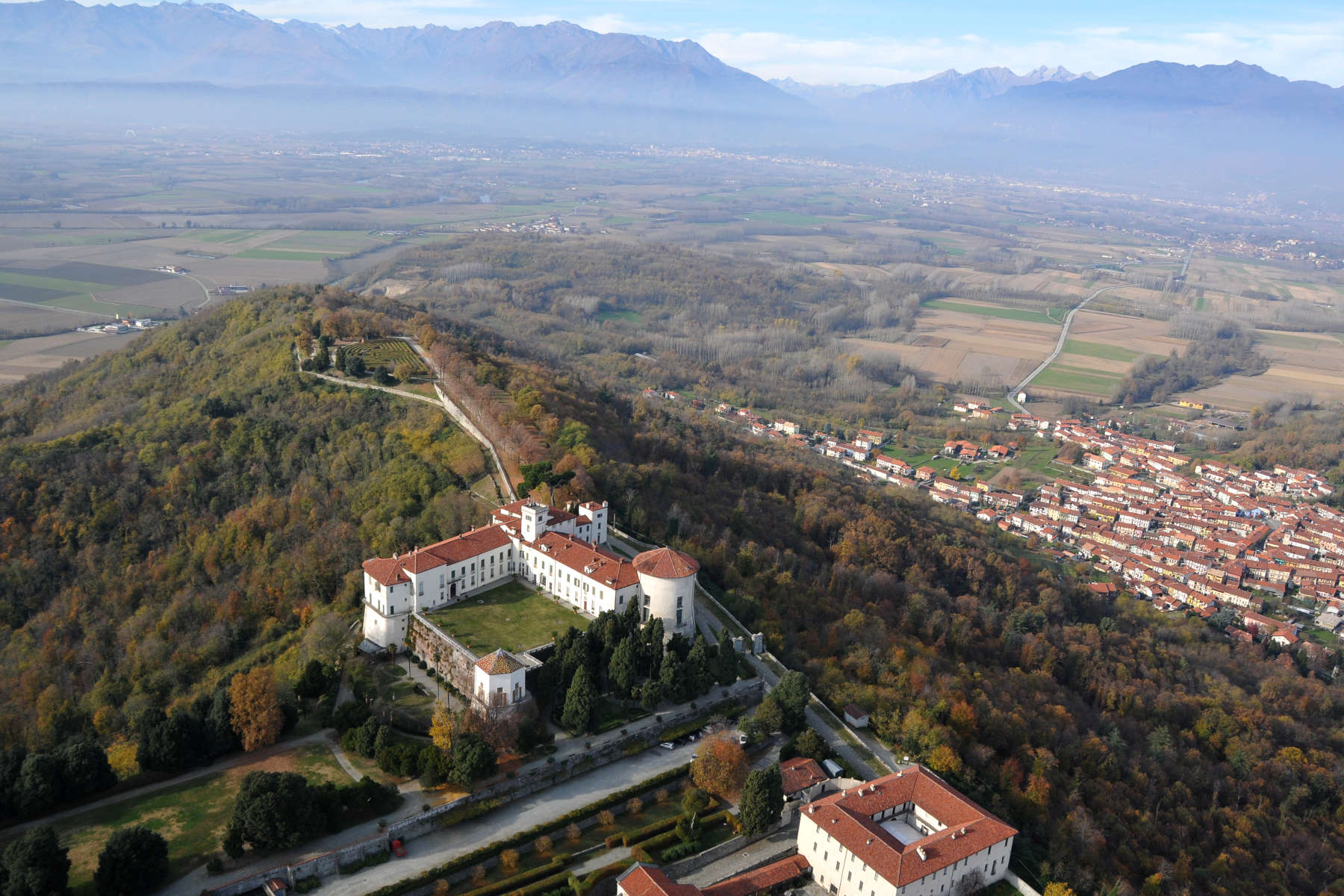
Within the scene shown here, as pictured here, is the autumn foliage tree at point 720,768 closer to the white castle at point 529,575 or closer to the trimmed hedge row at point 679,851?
the trimmed hedge row at point 679,851

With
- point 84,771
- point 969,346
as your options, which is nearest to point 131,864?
point 84,771

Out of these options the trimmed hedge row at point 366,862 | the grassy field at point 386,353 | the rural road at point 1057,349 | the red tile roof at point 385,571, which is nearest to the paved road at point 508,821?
the trimmed hedge row at point 366,862

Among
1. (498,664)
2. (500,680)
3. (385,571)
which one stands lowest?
(500,680)

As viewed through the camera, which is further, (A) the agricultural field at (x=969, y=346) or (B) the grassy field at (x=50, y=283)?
(A) the agricultural field at (x=969, y=346)

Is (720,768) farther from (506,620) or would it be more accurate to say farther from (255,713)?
(255,713)

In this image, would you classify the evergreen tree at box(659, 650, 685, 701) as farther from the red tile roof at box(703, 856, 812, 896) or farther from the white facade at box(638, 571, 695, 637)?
the red tile roof at box(703, 856, 812, 896)

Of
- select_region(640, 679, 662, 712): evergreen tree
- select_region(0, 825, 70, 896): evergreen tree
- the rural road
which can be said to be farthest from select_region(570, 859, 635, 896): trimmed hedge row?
the rural road
